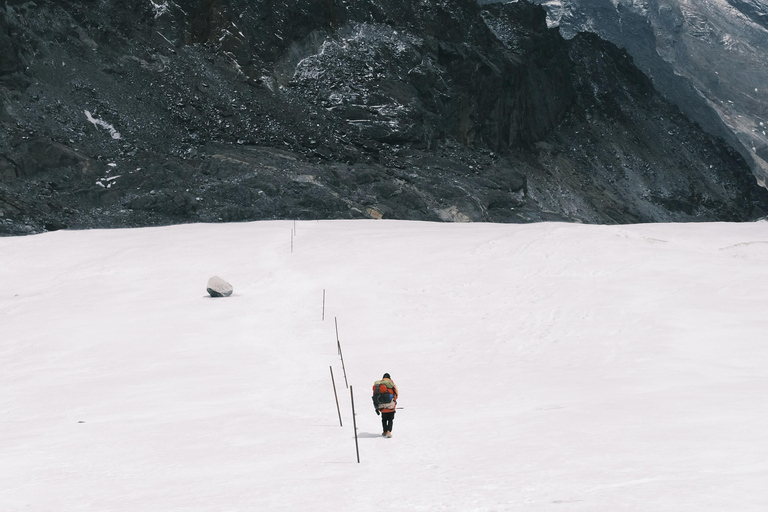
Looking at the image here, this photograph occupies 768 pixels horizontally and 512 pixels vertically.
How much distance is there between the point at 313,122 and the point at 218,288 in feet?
153

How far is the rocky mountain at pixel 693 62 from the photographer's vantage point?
156000 mm

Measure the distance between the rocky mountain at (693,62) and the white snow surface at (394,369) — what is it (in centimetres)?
13178

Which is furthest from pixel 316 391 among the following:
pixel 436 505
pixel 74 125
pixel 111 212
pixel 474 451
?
pixel 74 125

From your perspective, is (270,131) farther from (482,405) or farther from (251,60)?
(482,405)

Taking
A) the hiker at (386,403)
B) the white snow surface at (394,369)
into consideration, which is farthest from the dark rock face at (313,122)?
the hiker at (386,403)

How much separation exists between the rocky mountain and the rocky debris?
446 ft

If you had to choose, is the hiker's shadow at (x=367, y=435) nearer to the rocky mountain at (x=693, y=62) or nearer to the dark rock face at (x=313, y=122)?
the dark rock face at (x=313, y=122)

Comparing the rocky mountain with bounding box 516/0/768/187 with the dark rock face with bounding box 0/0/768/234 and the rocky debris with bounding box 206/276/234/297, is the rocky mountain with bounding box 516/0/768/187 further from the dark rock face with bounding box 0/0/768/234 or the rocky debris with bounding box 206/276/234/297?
the rocky debris with bounding box 206/276/234/297

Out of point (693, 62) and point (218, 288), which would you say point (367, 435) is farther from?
point (693, 62)

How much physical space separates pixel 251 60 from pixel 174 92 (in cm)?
892

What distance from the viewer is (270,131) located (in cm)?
Result: 6900

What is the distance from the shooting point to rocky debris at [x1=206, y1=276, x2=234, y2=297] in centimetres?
2705

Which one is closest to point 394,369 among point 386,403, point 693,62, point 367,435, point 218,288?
point 367,435

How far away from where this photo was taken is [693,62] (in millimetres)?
187750
